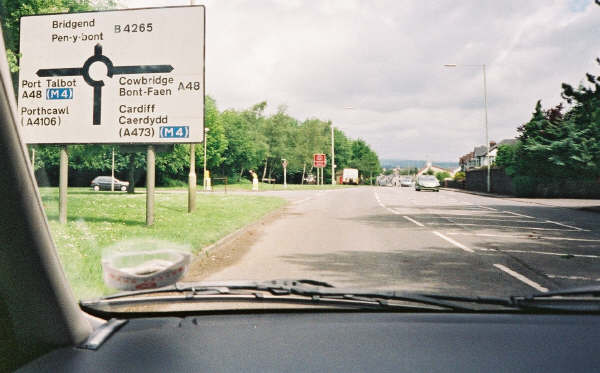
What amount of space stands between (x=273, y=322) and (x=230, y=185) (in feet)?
146

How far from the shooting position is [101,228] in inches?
227

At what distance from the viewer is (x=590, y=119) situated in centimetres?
1130

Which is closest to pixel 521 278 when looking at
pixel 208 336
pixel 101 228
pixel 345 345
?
pixel 345 345

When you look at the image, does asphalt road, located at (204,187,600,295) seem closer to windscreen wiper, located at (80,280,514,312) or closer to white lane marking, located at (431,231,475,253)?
white lane marking, located at (431,231,475,253)

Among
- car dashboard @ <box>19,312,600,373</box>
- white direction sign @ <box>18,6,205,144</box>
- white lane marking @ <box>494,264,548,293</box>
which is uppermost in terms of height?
white direction sign @ <box>18,6,205,144</box>

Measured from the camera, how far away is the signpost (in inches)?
160

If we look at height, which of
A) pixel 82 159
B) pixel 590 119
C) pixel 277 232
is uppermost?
pixel 590 119

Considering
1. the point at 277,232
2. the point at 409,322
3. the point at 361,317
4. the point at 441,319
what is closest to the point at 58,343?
the point at 361,317

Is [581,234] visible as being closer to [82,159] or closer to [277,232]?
[277,232]

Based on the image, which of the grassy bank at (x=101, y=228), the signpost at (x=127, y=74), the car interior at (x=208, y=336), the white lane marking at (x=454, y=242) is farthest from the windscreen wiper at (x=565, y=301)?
the white lane marking at (x=454, y=242)

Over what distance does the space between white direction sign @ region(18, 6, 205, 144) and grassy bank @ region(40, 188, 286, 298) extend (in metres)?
0.86

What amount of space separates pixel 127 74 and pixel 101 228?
10.1ft

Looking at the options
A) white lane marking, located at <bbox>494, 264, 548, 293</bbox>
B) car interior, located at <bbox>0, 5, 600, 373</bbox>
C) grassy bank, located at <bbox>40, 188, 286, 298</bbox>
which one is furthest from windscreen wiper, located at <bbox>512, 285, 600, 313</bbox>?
white lane marking, located at <bbox>494, 264, 548, 293</bbox>

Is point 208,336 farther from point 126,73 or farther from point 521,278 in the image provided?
point 126,73
